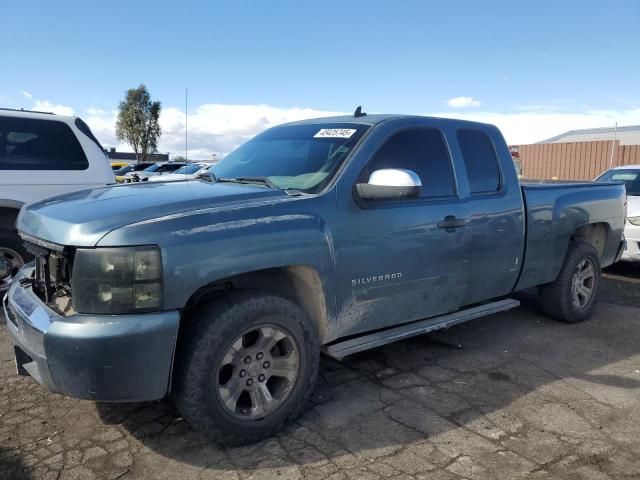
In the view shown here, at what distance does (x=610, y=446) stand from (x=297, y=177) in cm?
244

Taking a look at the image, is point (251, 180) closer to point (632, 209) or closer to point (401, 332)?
point (401, 332)

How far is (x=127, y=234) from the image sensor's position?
8.31 ft

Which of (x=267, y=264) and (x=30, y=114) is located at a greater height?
(x=30, y=114)

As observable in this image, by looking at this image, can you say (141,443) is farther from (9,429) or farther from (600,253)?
(600,253)

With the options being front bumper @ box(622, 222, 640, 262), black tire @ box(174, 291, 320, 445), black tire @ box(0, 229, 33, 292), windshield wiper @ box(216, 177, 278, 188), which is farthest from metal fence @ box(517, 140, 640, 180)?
black tire @ box(174, 291, 320, 445)

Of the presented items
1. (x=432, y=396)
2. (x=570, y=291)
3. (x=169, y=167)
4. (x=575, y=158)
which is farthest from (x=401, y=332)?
(x=575, y=158)

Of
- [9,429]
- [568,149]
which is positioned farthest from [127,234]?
[568,149]

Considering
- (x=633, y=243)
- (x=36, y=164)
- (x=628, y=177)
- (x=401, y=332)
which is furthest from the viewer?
(x=628, y=177)

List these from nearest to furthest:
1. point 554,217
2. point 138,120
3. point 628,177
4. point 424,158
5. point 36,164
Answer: point 424,158 < point 554,217 < point 36,164 < point 628,177 < point 138,120

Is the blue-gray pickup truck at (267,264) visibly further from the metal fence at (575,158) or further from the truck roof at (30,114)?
the metal fence at (575,158)

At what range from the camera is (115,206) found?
9.30 feet

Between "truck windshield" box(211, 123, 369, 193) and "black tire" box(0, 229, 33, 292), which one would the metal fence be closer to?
"truck windshield" box(211, 123, 369, 193)

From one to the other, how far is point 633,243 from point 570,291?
3080 mm

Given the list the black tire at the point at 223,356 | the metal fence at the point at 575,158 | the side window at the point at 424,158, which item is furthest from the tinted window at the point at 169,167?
the black tire at the point at 223,356
